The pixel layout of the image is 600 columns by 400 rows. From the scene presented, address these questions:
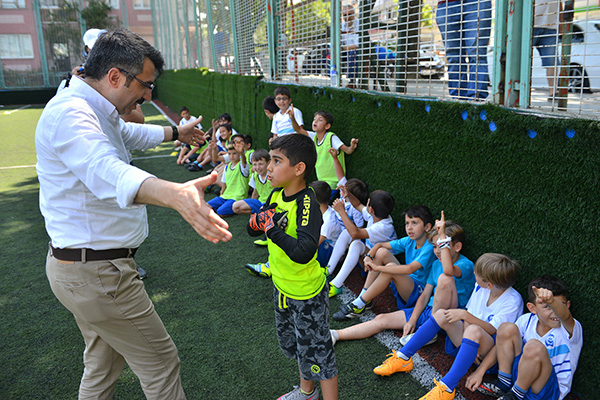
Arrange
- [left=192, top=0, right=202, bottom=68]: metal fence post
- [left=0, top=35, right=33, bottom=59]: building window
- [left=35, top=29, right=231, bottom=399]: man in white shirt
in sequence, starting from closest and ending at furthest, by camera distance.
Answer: [left=35, top=29, right=231, bottom=399]: man in white shirt → [left=192, top=0, right=202, bottom=68]: metal fence post → [left=0, top=35, right=33, bottom=59]: building window

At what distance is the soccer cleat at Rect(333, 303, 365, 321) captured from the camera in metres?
3.88

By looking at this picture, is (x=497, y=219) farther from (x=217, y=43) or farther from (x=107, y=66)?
(x=217, y=43)

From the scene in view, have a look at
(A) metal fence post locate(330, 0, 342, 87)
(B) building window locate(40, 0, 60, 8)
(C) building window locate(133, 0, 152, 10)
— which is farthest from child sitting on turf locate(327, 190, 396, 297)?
(C) building window locate(133, 0, 152, 10)

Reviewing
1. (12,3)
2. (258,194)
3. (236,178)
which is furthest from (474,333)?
(12,3)

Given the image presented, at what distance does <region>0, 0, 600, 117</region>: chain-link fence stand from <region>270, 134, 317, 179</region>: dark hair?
1527 mm

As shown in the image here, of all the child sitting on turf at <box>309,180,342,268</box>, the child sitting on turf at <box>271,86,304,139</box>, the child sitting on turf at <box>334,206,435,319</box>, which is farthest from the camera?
the child sitting on turf at <box>271,86,304,139</box>

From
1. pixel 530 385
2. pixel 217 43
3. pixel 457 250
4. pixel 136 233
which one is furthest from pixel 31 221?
pixel 217 43

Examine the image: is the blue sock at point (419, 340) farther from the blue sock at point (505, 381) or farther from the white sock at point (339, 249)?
the white sock at point (339, 249)

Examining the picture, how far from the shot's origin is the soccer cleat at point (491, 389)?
2.84 m

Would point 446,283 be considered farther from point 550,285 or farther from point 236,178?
point 236,178

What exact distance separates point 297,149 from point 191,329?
2.03 meters

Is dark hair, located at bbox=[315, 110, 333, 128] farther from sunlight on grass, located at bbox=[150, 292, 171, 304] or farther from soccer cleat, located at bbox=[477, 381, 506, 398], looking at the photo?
soccer cleat, located at bbox=[477, 381, 506, 398]

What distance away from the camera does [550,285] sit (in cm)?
277

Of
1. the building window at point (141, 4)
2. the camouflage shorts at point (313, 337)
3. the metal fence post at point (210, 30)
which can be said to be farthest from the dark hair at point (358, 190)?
the building window at point (141, 4)
